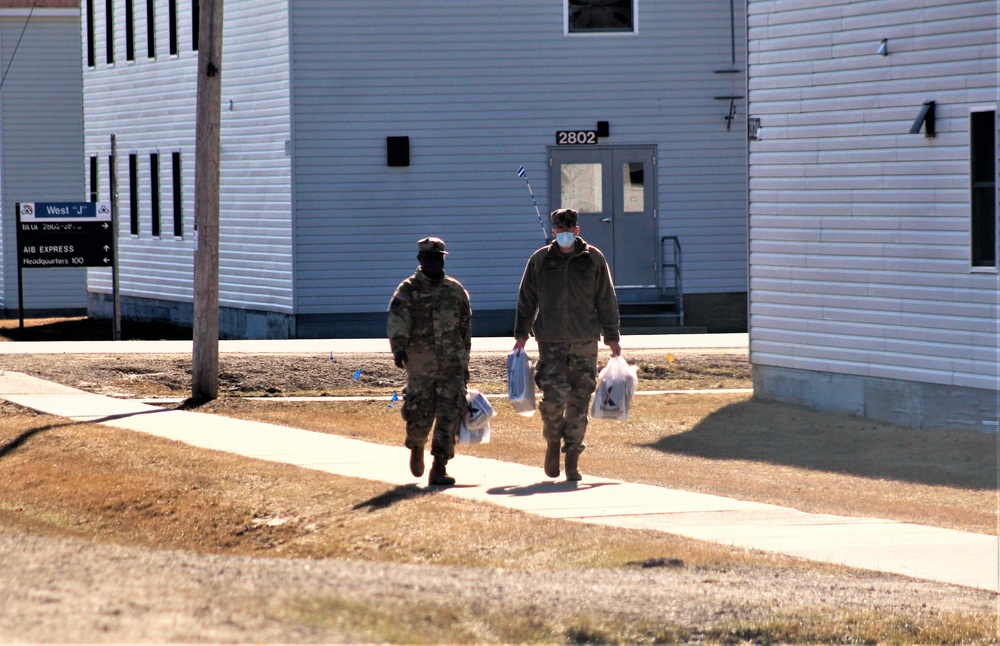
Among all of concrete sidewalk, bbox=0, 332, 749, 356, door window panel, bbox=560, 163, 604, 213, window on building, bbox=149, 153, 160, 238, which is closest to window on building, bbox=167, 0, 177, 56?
window on building, bbox=149, 153, 160, 238

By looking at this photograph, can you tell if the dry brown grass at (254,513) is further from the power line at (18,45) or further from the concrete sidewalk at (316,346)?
the power line at (18,45)

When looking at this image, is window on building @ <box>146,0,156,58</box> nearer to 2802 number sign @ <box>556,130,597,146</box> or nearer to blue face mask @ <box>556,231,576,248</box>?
2802 number sign @ <box>556,130,597,146</box>

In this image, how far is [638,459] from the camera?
1369 cm

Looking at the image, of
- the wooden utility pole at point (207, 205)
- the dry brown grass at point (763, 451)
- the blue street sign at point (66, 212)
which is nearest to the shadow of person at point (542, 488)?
the dry brown grass at point (763, 451)

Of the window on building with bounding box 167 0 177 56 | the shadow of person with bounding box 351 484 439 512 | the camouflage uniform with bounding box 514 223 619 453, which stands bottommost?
the shadow of person with bounding box 351 484 439 512

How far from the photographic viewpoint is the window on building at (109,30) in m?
32.8

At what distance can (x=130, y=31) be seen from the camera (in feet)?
104

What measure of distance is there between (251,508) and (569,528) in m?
2.85

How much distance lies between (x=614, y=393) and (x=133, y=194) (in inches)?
899

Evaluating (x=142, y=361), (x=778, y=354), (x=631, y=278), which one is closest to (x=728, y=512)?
(x=778, y=354)

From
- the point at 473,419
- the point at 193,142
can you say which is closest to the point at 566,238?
the point at 473,419

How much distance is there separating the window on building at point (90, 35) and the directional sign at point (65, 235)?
9.23 metres

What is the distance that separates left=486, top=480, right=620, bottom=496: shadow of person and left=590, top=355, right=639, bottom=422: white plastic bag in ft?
1.82

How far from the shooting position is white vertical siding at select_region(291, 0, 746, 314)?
83.3ft
